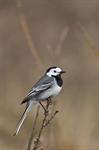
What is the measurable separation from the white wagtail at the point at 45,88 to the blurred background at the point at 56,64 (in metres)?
0.17

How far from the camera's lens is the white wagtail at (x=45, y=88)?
310 inches

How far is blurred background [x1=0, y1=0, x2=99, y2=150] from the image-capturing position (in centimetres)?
1005

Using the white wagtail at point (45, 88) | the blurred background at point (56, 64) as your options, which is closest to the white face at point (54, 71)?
the white wagtail at point (45, 88)

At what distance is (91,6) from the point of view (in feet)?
49.4

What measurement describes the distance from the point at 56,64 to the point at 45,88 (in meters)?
3.65

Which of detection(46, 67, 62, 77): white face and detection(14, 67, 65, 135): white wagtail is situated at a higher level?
detection(46, 67, 62, 77): white face

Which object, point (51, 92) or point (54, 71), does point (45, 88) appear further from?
point (54, 71)

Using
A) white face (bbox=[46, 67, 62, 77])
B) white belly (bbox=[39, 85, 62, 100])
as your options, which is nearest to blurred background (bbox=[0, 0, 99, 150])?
white face (bbox=[46, 67, 62, 77])

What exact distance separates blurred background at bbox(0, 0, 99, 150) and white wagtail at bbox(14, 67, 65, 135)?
17 centimetres

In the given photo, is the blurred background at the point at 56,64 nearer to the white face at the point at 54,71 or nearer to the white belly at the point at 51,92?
A: the white face at the point at 54,71

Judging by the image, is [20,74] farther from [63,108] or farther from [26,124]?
[26,124]

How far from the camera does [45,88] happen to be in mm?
8125

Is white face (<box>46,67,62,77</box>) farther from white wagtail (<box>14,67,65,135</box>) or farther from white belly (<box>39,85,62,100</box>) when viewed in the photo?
white belly (<box>39,85,62,100</box>)

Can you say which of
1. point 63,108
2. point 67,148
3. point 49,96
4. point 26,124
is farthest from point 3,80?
point 49,96
